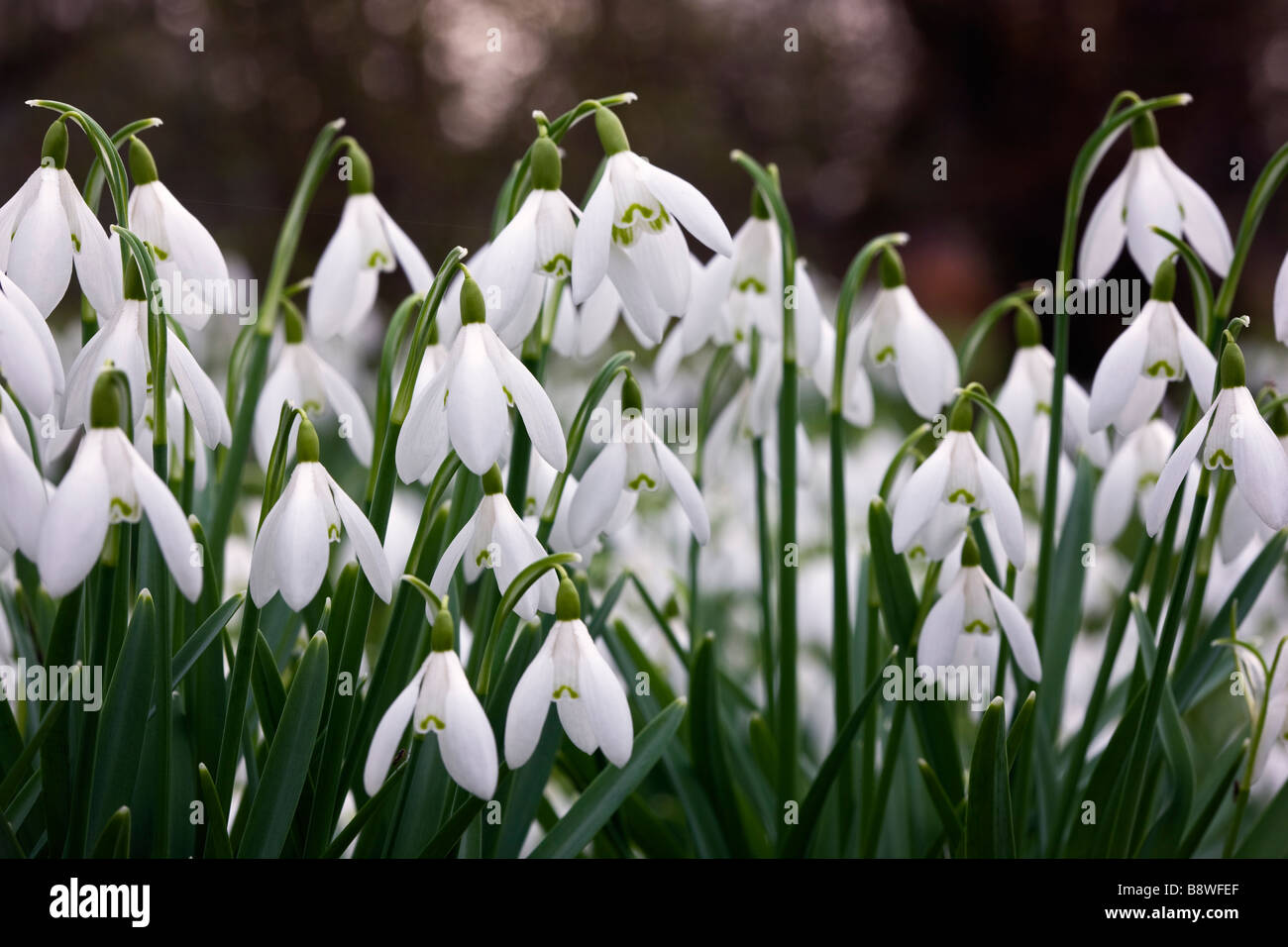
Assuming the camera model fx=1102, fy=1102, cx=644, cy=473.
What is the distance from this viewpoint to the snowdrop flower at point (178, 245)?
0.86 metres

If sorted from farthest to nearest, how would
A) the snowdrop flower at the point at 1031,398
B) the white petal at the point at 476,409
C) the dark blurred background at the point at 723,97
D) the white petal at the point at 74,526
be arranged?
the dark blurred background at the point at 723,97, the snowdrop flower at the point at 1031,398, the white petal at the point at 476,409, the white petal at the point at 74,526

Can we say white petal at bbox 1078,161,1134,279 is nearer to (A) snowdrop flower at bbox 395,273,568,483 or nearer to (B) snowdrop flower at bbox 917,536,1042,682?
(B) snowdrop flower at bbox 917,536,1042,682

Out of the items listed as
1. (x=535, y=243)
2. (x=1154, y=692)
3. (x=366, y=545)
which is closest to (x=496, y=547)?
(x=366, y=545)

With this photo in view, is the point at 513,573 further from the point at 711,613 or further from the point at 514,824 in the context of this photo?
the point at 711,613

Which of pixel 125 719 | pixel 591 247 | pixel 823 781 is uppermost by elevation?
pixel 591 247

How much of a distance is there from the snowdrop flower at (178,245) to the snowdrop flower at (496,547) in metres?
0.27

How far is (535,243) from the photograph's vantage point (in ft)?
2.64

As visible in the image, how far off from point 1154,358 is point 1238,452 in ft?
0.61

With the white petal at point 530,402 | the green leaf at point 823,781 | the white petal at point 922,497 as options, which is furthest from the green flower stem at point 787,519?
the white petal at point 530,402

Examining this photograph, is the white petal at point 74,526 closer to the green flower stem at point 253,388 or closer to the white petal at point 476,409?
the white petal at point 476,409

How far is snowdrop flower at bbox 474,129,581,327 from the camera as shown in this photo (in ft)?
2.59

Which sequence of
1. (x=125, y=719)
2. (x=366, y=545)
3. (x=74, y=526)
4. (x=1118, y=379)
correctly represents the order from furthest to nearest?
(x=1118, y=379) → (x=125, y=719) → (x=366, y=545) → (x=74, y=526)

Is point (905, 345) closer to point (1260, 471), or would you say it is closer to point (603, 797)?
point (1260, 471)

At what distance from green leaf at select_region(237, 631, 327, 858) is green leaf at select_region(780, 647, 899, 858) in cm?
44
